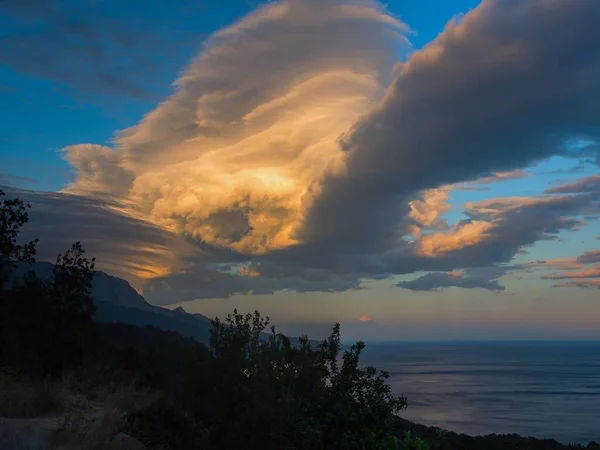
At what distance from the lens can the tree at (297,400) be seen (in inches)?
313

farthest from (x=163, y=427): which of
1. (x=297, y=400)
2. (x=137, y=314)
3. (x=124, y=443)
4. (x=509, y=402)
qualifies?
(x=137, y=314)

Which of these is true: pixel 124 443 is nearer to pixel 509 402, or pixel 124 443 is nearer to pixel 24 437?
pixel 24 437

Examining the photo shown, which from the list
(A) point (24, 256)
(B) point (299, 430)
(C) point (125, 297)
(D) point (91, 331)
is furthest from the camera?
(C) point (125, 297)

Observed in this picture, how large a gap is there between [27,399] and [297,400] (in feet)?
18.3

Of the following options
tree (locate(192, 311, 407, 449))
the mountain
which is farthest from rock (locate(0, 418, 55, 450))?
the mountain

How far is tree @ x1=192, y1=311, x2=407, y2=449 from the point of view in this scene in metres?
7.95

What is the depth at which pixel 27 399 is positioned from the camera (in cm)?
998

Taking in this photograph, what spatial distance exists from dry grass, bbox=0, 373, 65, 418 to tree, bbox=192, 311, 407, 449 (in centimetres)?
294

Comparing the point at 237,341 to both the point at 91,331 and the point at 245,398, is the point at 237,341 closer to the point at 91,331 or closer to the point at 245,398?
the point at 245,398

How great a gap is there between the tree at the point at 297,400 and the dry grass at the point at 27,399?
294 centimetres

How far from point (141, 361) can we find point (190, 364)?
18.1m

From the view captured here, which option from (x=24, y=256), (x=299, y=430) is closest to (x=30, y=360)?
(x=24, y=256)

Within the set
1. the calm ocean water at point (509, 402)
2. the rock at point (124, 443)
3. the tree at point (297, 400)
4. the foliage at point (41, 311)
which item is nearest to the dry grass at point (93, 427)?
the rock at point (124, 443)

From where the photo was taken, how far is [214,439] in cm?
940
